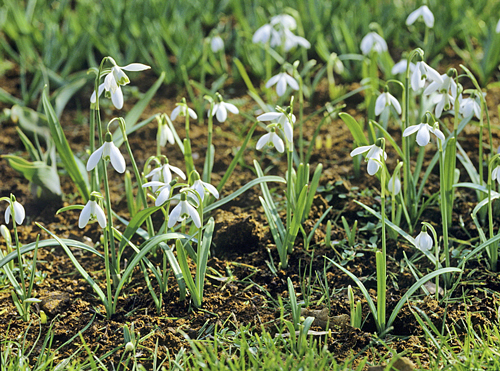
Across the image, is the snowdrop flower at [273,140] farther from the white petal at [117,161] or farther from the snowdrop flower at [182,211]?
the white petal at [117,161]

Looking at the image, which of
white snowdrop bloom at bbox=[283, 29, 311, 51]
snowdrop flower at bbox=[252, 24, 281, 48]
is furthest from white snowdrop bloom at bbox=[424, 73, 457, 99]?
snowdrop flower at bbox=[252, 24, 281, 48]

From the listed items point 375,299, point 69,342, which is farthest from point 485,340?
point 69,342

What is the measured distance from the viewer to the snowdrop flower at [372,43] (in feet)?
10.4

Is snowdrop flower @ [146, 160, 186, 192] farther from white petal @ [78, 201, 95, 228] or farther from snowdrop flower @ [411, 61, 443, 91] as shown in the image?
snowdrop flower @ [411, 61, 443, 91]

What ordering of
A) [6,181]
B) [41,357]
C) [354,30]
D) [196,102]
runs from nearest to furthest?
[41,357], [6,181], [196,102], [354,30]

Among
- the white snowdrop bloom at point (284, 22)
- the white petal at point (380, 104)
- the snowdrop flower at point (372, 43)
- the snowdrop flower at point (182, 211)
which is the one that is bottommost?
the snowdrop flower at point (182, 211)

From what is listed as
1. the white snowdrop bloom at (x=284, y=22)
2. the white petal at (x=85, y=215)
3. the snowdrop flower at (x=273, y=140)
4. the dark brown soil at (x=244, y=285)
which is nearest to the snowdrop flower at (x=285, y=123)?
the snowdrop flower at (x=273, y=140)

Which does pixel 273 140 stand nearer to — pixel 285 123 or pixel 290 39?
pixel 285 123

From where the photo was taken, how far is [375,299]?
2062 millimetres

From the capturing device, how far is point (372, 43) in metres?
3.19

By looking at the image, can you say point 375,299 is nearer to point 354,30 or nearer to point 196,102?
point 196,102

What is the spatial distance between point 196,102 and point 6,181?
4.25 feet

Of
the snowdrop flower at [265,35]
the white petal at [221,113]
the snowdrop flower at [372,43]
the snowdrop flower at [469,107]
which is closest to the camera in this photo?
the snowdrop flower at [469,107]

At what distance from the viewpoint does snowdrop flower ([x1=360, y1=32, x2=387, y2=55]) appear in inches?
125
